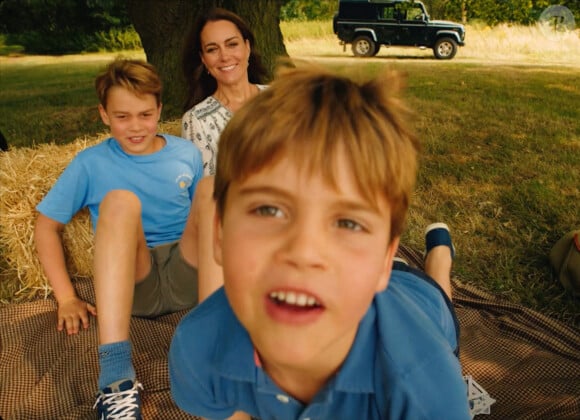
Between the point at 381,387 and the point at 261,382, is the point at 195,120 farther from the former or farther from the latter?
the point at 381,387

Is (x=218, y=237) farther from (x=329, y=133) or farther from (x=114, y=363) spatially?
(x=114, y=363)

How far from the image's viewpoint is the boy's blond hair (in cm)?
108

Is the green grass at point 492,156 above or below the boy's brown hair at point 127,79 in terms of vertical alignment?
below

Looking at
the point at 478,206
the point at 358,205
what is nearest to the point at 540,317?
the point at 478,206

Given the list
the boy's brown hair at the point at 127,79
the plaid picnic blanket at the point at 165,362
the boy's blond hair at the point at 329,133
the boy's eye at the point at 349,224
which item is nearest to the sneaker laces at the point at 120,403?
the plaid picnic blanket at the point at 165,362

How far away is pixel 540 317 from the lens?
2.45 meters

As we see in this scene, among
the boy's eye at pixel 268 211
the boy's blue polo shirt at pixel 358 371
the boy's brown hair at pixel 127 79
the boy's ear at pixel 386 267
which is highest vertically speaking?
the boy's brown hair at pixel 127 79

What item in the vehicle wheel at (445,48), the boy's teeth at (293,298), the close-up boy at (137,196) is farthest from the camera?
the vehicle wheel at (445,48)

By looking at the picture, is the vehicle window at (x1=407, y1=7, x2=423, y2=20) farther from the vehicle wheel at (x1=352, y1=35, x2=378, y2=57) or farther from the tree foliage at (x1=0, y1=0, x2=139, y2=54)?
the tree foliage at (x1=0, y1=0, x2=139, y2=54)

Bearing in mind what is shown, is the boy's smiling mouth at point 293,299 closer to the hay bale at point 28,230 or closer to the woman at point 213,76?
the woman at point 213,76

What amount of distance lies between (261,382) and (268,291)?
434 mm

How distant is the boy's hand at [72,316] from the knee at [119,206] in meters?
0.69

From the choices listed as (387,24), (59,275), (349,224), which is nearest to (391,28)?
(387,24)

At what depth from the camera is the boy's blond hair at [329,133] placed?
3.55 feet
